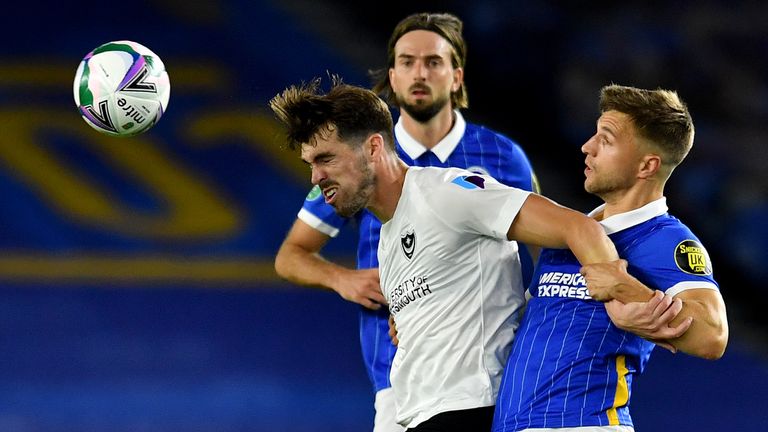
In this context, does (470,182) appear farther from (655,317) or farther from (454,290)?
(655,317)

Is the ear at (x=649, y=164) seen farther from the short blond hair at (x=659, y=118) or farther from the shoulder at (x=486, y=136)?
the shoulder at (x=486, y=136)

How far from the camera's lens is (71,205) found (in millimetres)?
7156

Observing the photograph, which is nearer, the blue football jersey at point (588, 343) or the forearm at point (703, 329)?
the forearm at point (703, 329)

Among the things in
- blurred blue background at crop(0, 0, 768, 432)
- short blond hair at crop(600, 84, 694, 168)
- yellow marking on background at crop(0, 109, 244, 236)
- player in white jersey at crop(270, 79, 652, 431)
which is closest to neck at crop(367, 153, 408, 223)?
player in white jersey at crop(270, 79, 652, 431)

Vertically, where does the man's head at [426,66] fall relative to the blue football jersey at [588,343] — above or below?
above

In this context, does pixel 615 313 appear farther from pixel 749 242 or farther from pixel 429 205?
pixel 749 242

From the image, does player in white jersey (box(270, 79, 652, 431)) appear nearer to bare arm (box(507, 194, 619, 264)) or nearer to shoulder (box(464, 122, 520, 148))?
bare arm (box(507, 194, 619, 264))

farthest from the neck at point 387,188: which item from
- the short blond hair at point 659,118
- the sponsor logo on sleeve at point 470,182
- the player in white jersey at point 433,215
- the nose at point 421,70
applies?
the nose at point 421,70

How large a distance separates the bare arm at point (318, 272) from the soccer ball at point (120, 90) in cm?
79

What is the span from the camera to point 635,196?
125 inches

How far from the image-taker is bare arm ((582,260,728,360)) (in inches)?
113

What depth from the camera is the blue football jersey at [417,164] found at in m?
4.23

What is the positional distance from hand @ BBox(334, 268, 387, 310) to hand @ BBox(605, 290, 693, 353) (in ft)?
4.24

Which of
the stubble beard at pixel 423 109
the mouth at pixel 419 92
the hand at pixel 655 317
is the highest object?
the mouth at pixel 419 92
